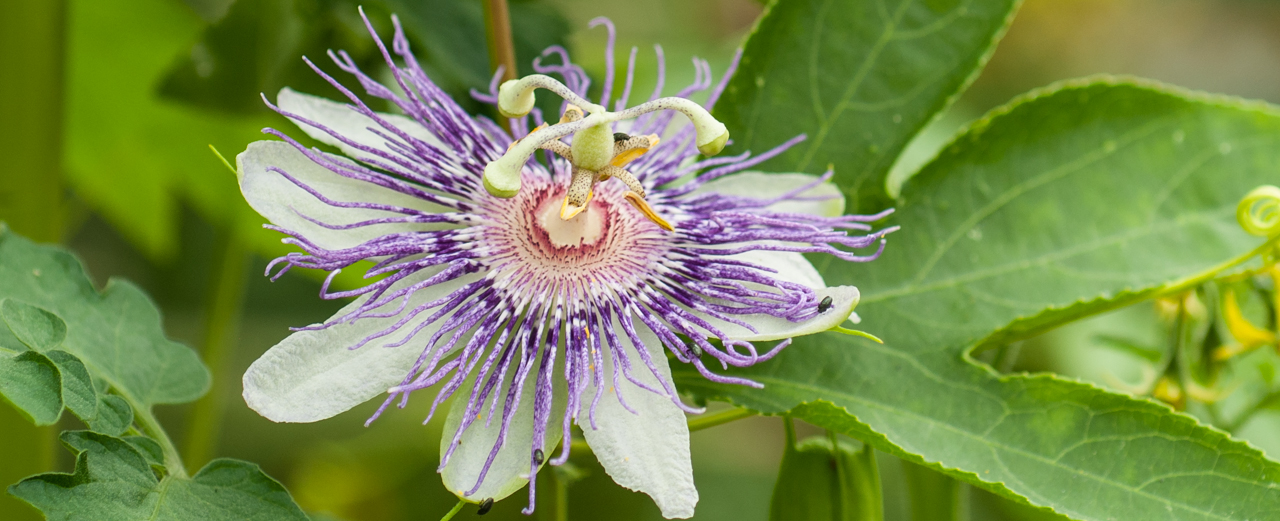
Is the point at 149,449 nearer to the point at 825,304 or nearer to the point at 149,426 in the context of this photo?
the point at 149,426

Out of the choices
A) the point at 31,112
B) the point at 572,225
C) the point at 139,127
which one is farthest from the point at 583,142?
the point at 139,127

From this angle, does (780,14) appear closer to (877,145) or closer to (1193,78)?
(877,145)

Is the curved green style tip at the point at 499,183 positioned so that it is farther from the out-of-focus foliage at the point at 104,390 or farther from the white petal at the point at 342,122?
the out-of-focus foliage at the point at 104,390

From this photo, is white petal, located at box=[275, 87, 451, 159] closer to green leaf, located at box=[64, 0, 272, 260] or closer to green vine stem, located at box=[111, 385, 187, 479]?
green vine stem, located at box=[111, 385, 187, 479]

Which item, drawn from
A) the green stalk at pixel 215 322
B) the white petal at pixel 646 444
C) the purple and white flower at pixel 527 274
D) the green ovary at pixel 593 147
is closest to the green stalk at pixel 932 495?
the purple and white flower at pixel 527 274

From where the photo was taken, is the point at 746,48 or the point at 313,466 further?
the point at 313,466

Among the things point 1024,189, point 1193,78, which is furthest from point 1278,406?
point 1193,78

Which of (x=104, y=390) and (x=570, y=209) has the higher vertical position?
(x=570, y=209)
